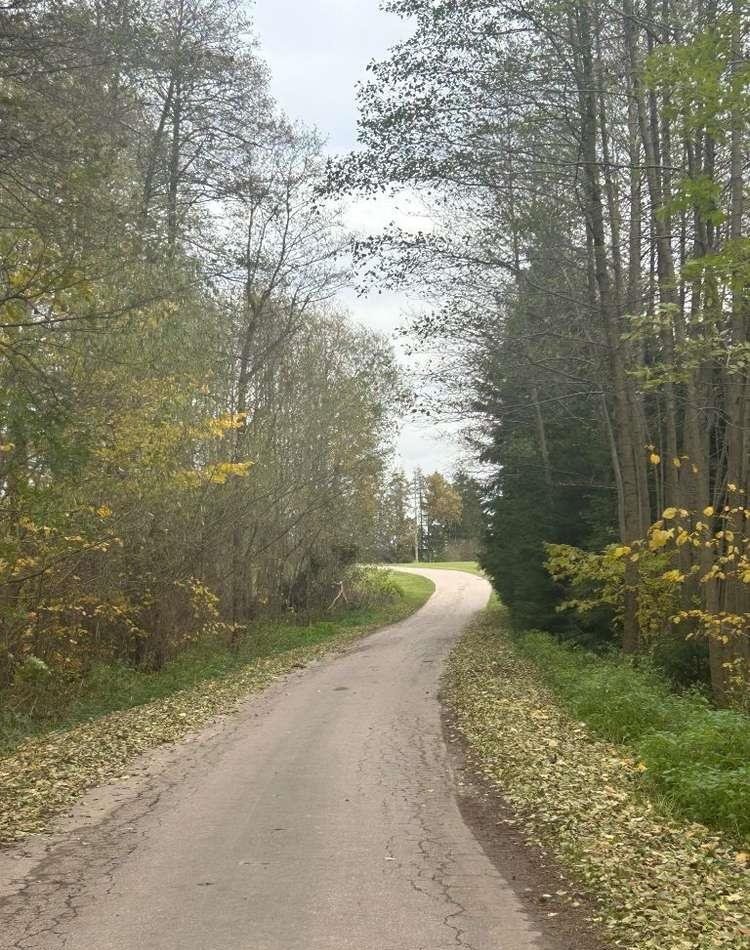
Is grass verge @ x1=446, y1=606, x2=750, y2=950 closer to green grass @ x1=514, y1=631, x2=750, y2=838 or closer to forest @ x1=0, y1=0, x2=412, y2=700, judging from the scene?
green grass @ x1=514, y1=631, x2=750, y2=838

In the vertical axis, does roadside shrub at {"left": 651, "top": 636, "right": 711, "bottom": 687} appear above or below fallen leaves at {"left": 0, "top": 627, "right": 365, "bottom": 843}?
above

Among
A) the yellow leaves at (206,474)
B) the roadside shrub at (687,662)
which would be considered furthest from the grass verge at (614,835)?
the yellow leaves at (206,474)

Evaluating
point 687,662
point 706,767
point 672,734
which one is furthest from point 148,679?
point 706,767

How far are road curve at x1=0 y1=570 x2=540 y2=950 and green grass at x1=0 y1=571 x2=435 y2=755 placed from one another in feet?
10.5

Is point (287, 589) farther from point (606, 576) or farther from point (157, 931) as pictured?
point (157, 931)

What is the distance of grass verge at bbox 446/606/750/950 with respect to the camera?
16.3ft

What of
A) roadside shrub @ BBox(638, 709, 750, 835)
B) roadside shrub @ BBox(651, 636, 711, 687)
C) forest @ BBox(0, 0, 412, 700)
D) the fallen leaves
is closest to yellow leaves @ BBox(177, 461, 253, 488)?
forest @ BBox(0, 0, 412, 700)

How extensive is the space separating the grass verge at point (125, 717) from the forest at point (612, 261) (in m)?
6.18

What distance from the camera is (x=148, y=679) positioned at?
17.0 meters

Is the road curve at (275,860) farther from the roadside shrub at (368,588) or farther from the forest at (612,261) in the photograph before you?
the roadside shrub at (368,588)

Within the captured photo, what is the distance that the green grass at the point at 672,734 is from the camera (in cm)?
697

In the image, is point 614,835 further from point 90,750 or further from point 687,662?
point 687,662

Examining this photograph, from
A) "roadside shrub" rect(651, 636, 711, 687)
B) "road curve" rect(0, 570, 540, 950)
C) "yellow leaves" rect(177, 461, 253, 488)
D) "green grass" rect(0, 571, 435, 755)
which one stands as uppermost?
"yellow leaves" rect(177, 461, 253, 488)

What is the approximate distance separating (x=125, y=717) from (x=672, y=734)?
8061 millimetres
